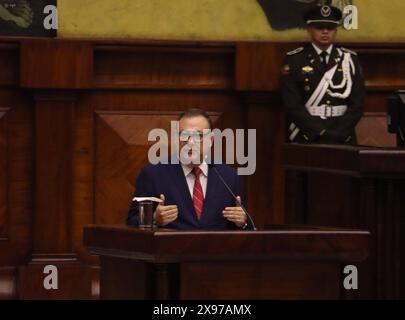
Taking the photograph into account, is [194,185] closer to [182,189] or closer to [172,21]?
[182,189]

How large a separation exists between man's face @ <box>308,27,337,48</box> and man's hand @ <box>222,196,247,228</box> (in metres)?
2.74

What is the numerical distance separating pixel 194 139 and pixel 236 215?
46 cm

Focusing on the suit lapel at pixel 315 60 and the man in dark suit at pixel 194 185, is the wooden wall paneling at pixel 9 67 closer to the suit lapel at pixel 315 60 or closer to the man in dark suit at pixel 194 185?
the suit lapel at pixel 315 60

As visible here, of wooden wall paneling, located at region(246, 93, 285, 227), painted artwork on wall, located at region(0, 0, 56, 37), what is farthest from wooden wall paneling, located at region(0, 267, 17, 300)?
wooden wall paneling, located at region(246, 93, 285, 227)

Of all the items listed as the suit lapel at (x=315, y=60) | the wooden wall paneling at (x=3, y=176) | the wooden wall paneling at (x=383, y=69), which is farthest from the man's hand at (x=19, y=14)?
the wooden wall paneling at (x=383, y=69)

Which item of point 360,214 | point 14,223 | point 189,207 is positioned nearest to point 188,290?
point 189,207

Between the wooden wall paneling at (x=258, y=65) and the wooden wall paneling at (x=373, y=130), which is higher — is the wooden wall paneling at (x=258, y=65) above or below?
above

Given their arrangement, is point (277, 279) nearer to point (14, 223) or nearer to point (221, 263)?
point (221, 263)

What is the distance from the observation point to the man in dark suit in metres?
5.79

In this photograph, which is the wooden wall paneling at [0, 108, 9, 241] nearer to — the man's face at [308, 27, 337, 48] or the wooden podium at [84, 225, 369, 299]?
the man's face at [308, 27, 337, 48]

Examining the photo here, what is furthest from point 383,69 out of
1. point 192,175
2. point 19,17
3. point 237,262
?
point 237,262

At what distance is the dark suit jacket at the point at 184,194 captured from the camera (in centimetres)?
578

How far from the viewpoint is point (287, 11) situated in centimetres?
848

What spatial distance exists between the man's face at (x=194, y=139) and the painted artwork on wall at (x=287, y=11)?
271 cm
